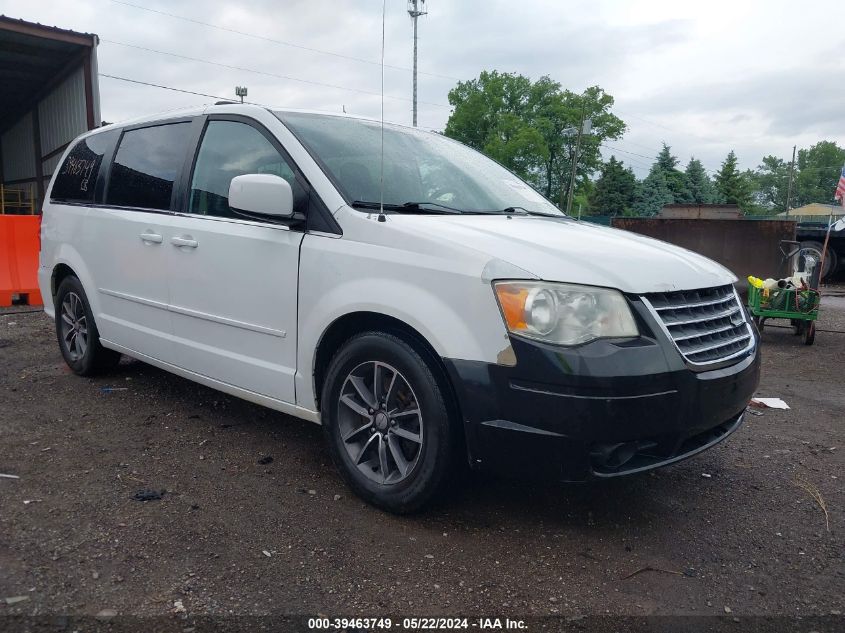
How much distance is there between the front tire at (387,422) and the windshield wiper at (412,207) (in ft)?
2.02

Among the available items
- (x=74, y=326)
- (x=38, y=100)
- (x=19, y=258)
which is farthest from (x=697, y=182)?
(x=74, y=326)

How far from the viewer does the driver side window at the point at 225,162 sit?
3439 millimetres

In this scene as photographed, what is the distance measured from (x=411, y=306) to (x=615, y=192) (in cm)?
5630

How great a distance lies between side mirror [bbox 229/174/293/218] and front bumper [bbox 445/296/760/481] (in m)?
1.12

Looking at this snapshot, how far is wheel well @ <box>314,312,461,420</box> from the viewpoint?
2684 mm

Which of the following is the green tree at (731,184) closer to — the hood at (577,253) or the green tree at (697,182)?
the green tree at (697,182)

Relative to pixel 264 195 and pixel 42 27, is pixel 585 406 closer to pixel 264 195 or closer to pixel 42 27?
pixel 264 195

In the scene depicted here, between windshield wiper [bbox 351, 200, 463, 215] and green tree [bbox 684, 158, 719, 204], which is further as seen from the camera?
green tree [bbox 684, 158, 719, 204]

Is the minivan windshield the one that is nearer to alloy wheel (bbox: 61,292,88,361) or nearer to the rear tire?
the rear tire

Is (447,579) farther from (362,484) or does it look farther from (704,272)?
(704,272)

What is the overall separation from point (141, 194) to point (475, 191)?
2.10 m

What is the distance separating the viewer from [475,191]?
3.70 m

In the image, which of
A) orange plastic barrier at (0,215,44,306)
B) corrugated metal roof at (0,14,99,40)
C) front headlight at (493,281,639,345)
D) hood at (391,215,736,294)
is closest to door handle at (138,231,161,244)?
hood at (391,215,736,294)

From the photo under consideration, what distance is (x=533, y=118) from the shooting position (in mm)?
63938
